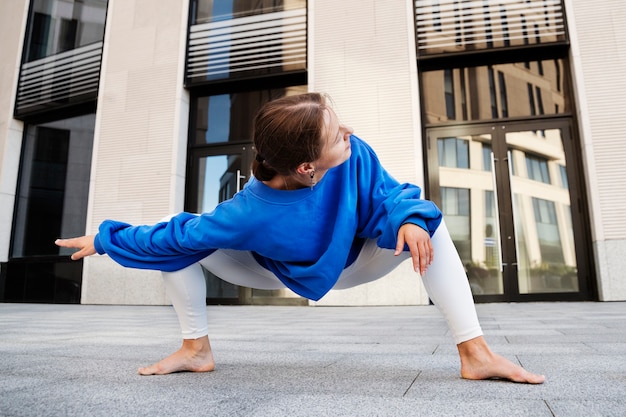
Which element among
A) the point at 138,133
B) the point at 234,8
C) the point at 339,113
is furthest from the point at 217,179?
the point at 234,8

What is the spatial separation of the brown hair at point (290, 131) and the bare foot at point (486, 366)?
830mm

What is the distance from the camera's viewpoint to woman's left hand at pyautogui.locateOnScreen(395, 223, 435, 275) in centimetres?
139

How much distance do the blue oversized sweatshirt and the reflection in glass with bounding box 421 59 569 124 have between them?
612 centimetres

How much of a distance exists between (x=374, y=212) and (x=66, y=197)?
8718 mm

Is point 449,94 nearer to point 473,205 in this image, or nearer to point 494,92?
point 494,92

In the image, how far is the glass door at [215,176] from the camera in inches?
312

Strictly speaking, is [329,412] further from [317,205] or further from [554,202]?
[554,202]

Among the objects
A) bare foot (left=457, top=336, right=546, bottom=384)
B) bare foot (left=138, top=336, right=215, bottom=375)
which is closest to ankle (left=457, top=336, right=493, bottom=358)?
bare foot (left=457, top=336, right=546, bottom=384)

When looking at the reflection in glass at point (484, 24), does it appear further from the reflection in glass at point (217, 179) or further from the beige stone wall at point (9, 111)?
the beige stone wall at point (9, 111)

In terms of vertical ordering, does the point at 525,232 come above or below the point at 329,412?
above

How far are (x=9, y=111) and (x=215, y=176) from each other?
486 centimetres

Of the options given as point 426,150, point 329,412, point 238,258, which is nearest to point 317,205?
point 238,258

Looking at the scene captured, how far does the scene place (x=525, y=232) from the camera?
6.86 m

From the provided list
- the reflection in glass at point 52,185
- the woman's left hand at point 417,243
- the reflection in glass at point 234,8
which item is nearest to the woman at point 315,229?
the woman's left hand at point 417,243
